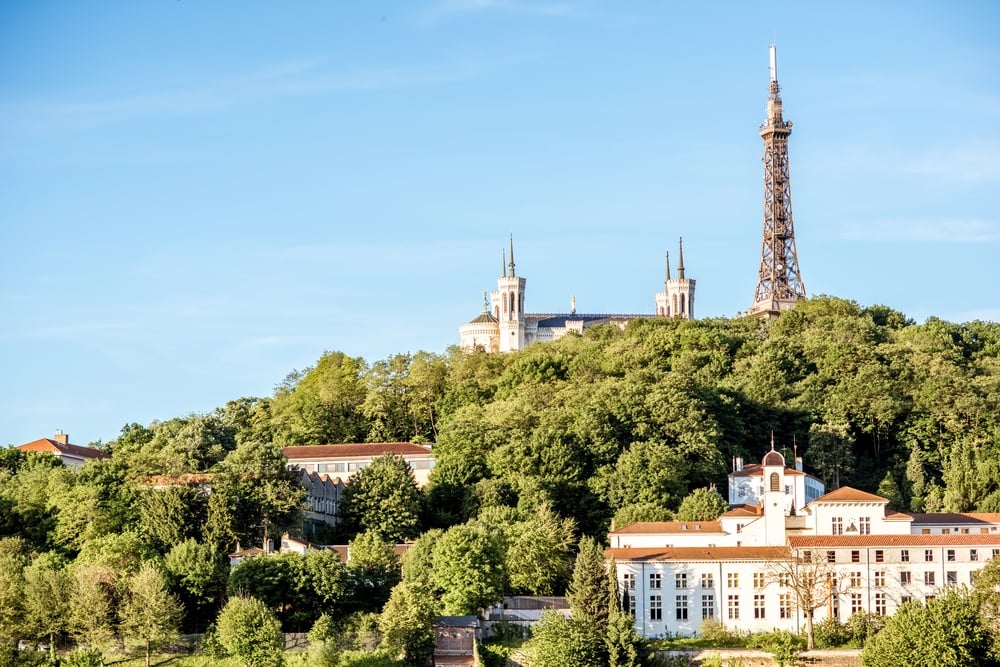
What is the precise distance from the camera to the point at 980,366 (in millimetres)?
104000

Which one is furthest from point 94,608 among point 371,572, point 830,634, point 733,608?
point 830,634

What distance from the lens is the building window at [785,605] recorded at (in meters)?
74.9

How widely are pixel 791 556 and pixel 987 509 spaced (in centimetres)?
1538

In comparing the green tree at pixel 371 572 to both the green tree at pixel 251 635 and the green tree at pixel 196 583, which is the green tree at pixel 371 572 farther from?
the green tree at pixel 196 583

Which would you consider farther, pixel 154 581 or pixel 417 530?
pixel 417 530

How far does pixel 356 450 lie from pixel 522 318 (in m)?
46.0

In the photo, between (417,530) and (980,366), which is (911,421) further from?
(417,530)

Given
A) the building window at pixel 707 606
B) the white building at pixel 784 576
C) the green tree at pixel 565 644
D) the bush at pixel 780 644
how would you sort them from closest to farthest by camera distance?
the green tree at pixel 565 644, the bush at pixel 780 644, the white building at pixel 784 576, the building window at pixel 707 606

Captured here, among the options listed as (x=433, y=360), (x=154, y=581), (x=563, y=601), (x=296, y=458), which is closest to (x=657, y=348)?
(x=433, y=360)

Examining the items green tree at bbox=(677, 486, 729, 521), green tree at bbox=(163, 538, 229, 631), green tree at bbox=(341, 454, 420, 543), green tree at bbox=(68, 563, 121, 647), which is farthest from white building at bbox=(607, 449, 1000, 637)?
green tree at bbox=(68, 563, 121, 647)

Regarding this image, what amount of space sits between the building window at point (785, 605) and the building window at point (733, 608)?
63.1 inches

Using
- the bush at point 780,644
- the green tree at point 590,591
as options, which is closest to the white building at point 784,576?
the bush at point 780,644

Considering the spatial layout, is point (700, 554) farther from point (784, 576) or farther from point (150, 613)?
point (150, 613)

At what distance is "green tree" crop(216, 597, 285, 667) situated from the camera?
72.6 metres
